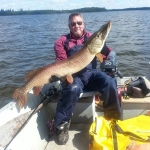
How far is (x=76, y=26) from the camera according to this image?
160 inches

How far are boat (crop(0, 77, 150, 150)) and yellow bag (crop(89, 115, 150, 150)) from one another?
0.68 feet

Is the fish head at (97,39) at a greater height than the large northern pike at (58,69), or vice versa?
the fish head at (97,39)

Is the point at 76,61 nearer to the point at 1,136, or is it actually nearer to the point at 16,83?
the point at 1,136

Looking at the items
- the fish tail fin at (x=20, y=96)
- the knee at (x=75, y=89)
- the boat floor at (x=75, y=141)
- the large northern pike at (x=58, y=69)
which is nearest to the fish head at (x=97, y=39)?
the large northern pike at (x=58, y=69)

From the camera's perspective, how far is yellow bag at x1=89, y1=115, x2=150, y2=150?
2.95m

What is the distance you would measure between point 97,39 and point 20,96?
1.33 m

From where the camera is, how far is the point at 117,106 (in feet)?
12.8

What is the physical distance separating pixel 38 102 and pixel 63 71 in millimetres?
885

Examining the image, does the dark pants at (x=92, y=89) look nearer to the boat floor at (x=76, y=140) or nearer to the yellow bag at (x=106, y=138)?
the boat floor at (x=76, y=140)

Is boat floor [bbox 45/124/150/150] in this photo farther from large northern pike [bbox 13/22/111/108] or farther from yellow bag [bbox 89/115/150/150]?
large northern pike [bbox 13/22/111/108]

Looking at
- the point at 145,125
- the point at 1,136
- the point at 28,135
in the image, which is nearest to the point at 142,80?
the point at 145,125

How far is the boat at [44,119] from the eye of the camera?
318cm

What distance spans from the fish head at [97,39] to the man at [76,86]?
1.85 ft

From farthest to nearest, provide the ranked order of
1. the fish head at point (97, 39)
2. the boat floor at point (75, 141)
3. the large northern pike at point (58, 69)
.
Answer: the boat floor at point (75, 141), the large northern pike at point (58, 69), the fish head at point (97, 39)
